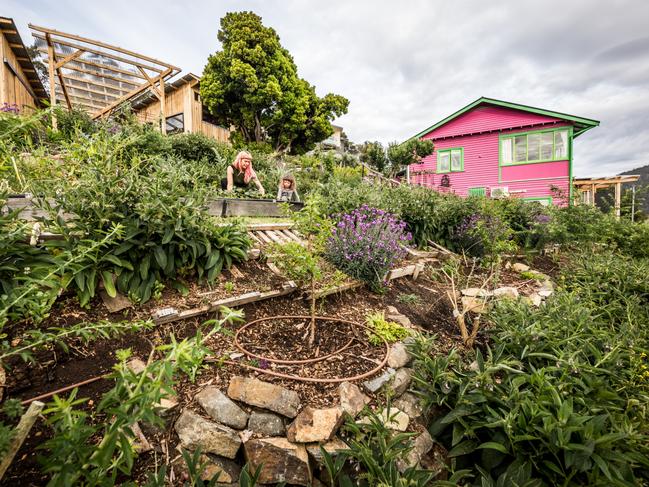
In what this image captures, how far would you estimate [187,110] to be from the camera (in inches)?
579

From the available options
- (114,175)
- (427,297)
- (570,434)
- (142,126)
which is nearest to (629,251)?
(427,297)

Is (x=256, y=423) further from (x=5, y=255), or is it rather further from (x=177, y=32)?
(x=177, y=32)

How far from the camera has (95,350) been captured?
5.98 feet

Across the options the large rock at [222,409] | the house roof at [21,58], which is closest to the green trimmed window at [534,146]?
the large rock at [222,409]

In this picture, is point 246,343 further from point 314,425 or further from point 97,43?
point 97,43

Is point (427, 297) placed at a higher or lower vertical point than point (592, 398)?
higher

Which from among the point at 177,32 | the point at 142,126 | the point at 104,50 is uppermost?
the point at 104,50

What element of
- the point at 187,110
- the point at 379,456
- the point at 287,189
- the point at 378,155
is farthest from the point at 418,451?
the point at 378,155

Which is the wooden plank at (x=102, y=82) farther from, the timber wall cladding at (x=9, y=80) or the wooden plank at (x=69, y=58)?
the timber wall cladding at (x=9, y=80)

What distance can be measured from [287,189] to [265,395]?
538cm

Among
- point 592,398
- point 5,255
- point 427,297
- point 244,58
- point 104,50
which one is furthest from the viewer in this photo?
point 244,58

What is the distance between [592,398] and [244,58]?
46.3 ft

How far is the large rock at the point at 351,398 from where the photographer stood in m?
1.82

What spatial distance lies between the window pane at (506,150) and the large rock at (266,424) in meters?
17.6
